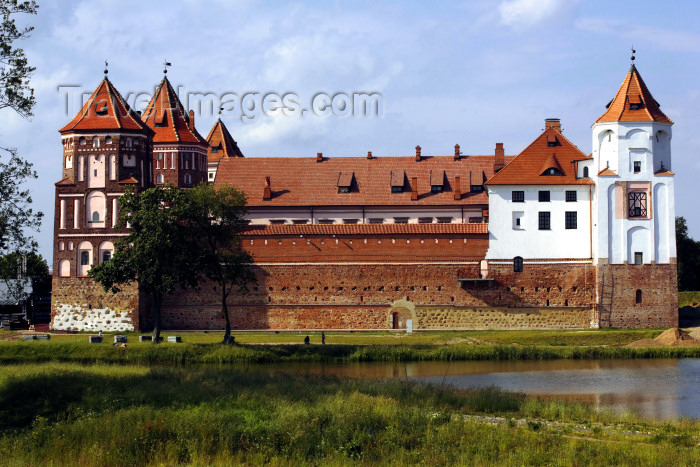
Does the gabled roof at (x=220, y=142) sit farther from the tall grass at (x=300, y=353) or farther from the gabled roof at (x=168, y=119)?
the tall grass at (x=300, y=353)

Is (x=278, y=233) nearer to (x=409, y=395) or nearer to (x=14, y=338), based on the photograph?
(x=14, y=338)

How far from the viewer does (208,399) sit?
25.2 metres

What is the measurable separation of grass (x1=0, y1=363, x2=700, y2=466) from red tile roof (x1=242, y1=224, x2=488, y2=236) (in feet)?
75.7

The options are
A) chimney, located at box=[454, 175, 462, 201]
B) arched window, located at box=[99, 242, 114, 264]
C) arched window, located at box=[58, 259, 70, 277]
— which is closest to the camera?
arched window, located at box=[99, 242, 114, 264]

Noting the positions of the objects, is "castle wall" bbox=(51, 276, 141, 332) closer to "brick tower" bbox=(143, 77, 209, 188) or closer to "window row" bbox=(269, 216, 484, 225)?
"window row" bbox=(269, 216, 484, 225)

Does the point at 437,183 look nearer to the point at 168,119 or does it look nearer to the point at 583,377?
the point at 168,119

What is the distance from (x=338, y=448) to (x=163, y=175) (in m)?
41.2

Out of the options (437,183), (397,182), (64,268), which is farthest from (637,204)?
(64,268)

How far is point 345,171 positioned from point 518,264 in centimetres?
1317

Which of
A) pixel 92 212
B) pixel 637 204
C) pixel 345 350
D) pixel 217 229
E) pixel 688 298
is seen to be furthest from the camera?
pixel 688 298

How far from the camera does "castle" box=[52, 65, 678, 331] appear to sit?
49.5m

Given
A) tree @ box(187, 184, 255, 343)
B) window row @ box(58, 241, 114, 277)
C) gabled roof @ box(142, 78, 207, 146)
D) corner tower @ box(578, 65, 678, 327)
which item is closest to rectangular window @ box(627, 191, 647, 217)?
corner tower @ box(578, 65, 678, 327)

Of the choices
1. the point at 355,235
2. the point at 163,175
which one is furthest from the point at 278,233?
the point at 163,175

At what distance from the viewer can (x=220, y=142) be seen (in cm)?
7125
